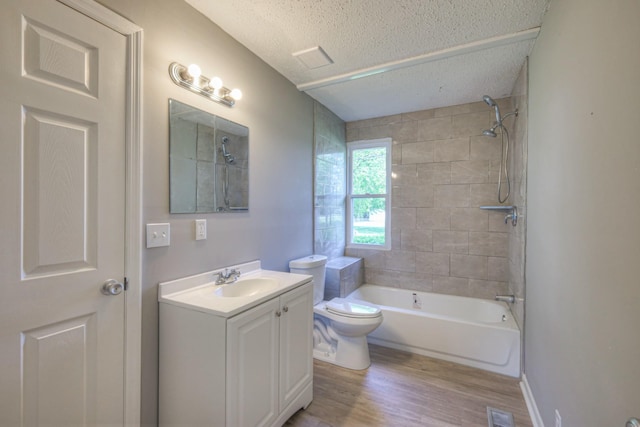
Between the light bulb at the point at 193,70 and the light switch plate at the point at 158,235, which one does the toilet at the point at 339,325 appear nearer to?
the light switch plate at the point at 158,235

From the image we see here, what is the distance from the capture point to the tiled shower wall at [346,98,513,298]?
2.83 m

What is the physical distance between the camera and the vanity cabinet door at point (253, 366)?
1255 mm

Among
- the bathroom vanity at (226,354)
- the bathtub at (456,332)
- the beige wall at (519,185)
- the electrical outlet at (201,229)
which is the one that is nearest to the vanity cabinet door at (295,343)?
the bathroom vanity at (226,354)

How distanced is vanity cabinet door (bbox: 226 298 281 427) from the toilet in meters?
0.83

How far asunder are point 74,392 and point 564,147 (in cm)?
236

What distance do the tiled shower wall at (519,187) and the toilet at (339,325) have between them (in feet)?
3.64

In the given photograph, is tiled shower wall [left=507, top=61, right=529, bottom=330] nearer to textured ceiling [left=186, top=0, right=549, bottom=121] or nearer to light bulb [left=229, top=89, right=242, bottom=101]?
textured ceiling [left=186, top=0, right=549, bottom=121]

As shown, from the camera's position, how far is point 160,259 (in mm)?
1421

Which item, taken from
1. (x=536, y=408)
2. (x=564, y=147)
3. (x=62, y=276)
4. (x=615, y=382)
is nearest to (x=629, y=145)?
(x=564, y=147)

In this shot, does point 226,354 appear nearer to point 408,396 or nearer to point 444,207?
point 408,396

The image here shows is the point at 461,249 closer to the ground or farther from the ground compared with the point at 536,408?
farther from the ground

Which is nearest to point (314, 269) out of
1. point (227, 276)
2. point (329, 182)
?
point (227, 276)

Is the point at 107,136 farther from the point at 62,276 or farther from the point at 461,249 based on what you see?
the point at 461,249

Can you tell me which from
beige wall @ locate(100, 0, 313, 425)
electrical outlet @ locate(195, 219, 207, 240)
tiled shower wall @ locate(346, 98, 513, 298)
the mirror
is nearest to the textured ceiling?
beige wall @ locate(100, 0, 313, 425)
